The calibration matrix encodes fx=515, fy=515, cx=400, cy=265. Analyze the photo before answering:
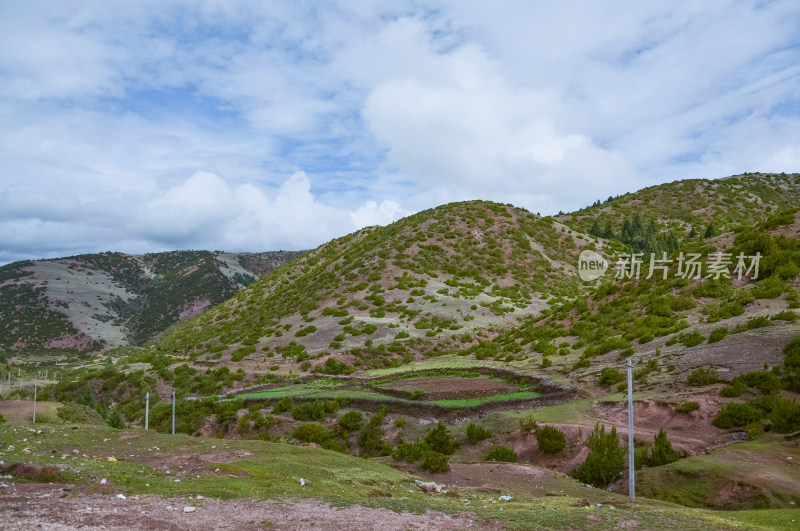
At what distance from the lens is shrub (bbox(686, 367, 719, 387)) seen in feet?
71.8

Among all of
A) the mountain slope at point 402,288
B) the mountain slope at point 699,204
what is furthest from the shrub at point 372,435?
the mountain slope at point 699,204

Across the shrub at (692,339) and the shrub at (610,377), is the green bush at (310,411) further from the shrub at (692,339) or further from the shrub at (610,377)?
the shrub at (692,339)

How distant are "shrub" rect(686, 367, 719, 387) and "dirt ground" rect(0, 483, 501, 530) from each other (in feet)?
52.1

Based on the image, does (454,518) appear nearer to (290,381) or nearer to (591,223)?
(290,381)

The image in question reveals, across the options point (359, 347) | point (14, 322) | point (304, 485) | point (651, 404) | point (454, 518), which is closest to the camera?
point (454, 518)

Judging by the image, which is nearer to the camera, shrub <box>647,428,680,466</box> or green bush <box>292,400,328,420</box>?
shrub <box>647,428,680,466</box>

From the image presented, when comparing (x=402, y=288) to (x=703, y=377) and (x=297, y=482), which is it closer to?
(x=703, y=377)

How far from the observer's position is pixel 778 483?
13492 millimetres

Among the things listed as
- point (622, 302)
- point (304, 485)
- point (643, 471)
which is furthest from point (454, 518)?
point (622, 302)

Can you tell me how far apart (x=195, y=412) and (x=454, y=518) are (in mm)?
21906

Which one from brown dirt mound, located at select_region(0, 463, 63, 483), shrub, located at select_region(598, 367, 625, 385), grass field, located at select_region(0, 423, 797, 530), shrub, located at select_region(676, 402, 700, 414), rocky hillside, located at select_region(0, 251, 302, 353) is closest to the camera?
brown dirt mound, located at select_region(0, 463, 63, 483)

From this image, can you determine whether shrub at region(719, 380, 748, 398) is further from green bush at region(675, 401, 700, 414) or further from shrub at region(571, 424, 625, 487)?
shrub at region(571, 424, 625, 487)

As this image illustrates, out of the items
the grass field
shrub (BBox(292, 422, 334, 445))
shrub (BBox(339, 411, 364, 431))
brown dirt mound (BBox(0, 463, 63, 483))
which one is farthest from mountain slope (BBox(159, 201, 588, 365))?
brown dirt mound (BBox(0, 463, 63, 483))

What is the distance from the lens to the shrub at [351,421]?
24.0 m
